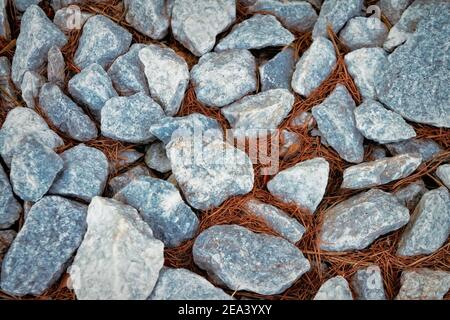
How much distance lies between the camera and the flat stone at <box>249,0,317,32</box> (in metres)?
2.32

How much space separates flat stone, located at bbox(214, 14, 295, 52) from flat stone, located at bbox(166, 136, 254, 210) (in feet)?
1.69

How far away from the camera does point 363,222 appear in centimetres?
187

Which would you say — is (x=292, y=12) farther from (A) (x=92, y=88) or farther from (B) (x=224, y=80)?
(A) (x=92, y=88)

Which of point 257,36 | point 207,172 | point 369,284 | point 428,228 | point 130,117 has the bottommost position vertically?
point 369,284

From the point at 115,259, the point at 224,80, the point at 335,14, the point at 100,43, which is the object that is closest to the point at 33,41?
the point at 100,43

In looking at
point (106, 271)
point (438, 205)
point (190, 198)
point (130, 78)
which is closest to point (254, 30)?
point (130, 78)

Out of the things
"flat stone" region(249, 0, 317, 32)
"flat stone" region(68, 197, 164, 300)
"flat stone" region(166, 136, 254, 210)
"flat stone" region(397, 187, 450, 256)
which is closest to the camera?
"flat stone" region(68, 197, 164, 300)

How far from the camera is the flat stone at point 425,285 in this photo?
1730 millimetres

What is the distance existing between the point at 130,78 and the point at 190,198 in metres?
0.61

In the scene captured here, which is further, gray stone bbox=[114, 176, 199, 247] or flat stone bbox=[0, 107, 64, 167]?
flat stone bbox=[0, 107, 64, 167]

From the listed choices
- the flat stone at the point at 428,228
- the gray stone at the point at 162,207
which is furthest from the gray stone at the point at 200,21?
the flat stone at the point at 428,228

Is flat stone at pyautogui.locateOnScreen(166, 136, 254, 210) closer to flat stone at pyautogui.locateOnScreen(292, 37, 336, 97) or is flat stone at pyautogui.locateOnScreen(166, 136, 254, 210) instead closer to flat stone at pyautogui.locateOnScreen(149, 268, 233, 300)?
flat stone at pyautogui.locateOnScreen(149, 268, 233, 300)

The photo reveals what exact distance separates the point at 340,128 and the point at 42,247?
1.21 meters

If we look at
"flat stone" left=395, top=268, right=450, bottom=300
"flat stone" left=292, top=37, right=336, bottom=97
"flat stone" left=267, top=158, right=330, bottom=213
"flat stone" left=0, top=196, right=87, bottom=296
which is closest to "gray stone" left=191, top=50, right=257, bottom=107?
"flat stone" left=292, top=37, right=336, bottom=97
